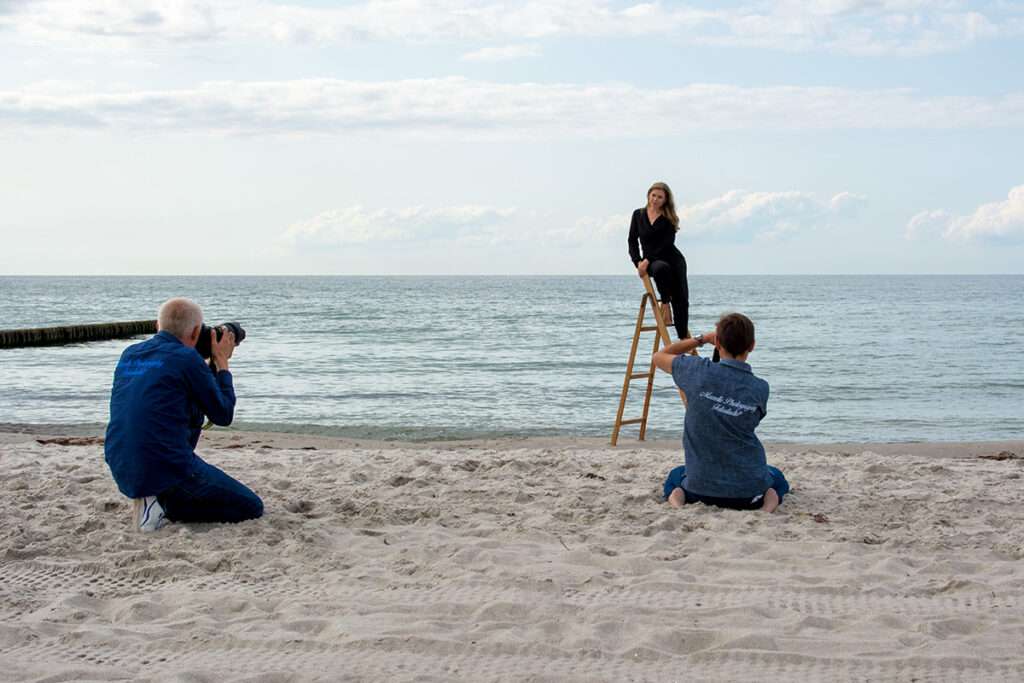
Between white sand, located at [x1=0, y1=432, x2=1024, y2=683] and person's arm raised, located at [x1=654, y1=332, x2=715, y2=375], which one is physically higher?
person's arm raised, located at [x1=654, y1=332, x2=715, y2=375]

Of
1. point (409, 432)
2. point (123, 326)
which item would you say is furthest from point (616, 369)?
point (123, 326)

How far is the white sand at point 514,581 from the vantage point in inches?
133

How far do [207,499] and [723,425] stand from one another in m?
2.74

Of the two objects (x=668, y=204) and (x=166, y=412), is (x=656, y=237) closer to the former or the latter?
(x=668, y=204)

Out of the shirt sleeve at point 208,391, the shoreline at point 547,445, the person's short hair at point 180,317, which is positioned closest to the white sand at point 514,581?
the shirt sleeve at point 208,391

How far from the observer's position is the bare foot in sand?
552 centimetres

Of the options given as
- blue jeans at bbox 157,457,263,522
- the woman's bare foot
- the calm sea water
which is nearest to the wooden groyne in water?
the calm sea water

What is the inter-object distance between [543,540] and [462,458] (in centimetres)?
227

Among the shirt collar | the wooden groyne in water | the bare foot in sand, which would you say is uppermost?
the shirt collar

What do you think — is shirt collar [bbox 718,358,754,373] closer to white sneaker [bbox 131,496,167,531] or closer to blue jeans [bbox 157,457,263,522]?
blue jeans [bbox 157,457,263,522]

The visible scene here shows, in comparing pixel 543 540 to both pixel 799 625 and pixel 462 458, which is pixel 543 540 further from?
pixel 462 458

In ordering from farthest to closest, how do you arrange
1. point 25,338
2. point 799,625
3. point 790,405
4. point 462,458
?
point 25,338 → point 790,405 → point 462,458 → point 799,625

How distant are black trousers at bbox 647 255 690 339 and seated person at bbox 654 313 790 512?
2481 millimetres

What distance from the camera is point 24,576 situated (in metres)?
4.38
